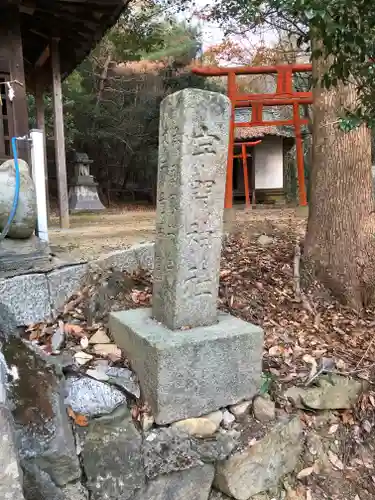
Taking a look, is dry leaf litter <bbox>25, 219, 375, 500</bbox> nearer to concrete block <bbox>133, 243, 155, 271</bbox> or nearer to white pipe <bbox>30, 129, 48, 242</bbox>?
concrete block <bbox>133, 243, 155, 271</bbox>

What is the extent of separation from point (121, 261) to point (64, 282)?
0.63 m

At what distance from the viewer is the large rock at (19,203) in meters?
3.26

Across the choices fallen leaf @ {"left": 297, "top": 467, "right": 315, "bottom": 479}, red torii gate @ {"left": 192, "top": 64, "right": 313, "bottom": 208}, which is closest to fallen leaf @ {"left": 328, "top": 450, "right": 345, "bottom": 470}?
fallen leaf @ {"left": 297, "top": 467, "right": 315, "bottom": 479}

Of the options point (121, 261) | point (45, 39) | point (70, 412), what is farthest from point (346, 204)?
point (45, 39)

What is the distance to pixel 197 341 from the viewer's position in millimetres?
2600

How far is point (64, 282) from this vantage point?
3.43 meters

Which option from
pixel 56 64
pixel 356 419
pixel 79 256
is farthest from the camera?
pixel 56 64

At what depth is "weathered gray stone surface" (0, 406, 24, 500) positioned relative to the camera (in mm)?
1558

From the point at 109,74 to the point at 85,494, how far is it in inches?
658

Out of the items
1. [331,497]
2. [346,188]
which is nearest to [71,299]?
[331,497]

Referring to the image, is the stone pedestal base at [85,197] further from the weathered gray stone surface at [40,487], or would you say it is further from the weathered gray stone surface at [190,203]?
the weathered gray stone surface at [40,487]

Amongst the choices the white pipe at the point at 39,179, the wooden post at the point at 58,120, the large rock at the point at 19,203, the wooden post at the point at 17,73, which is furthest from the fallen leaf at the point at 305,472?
the wooden post at the point at 58,120

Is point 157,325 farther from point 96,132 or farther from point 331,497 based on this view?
point 96,132

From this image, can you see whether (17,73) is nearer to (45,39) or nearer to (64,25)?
(64,25)
